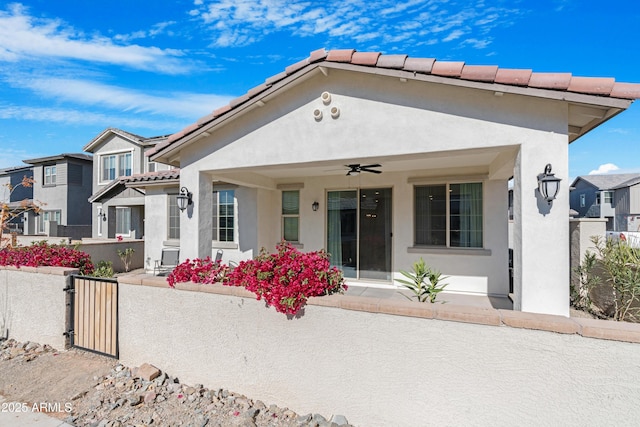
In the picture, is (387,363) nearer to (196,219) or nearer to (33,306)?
(196,219)

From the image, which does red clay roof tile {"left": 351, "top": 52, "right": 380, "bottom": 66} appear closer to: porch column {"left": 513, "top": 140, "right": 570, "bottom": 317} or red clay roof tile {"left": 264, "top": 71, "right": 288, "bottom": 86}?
red clay roof tile {"left": 264, "top": 71, "right": 288, "bottom": 86}

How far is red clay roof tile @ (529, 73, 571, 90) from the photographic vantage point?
12.8 feet

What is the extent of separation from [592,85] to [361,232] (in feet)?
19.2

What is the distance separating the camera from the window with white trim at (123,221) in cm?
1669

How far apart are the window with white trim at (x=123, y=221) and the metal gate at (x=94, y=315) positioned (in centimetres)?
1267

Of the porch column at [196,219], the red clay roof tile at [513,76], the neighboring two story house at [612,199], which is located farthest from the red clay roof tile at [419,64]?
the neighboring two story house at [612,199]

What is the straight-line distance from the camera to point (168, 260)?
10656mm

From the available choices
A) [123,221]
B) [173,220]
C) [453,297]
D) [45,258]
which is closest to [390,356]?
[453,297]

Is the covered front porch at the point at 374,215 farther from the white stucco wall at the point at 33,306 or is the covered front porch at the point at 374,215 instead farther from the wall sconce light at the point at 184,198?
the white stucco wall at the point at 33,306

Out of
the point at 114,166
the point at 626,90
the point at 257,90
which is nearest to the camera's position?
the point at 626,90

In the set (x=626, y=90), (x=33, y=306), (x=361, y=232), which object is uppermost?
(x=626, y=90)

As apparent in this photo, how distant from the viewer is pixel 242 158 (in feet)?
20.3

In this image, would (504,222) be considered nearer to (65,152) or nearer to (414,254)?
(414,254)

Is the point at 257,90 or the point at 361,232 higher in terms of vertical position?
the point at 257,90
